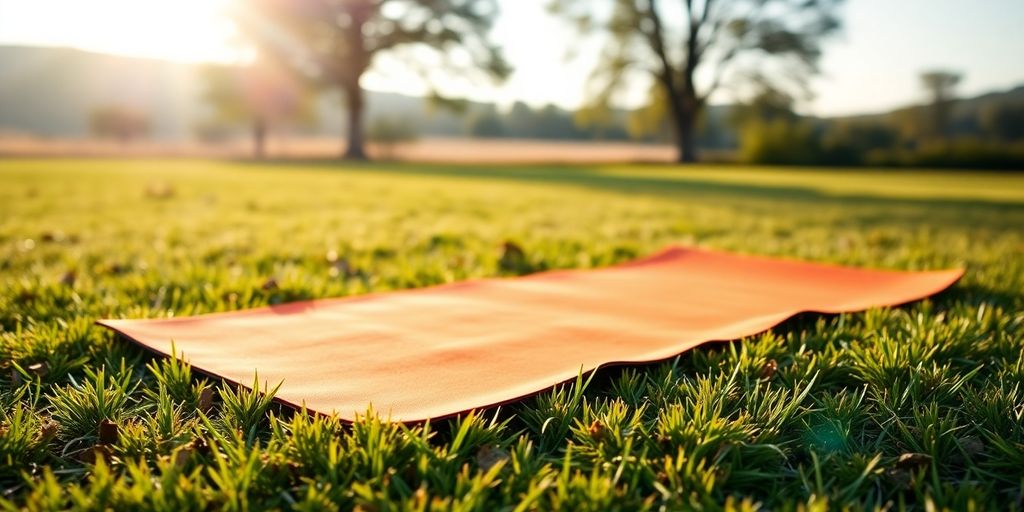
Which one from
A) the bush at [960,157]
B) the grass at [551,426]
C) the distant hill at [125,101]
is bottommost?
the grass at [551,426]

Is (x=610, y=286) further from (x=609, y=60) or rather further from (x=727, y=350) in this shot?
(x=609, y=60)

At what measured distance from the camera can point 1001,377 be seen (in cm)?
160

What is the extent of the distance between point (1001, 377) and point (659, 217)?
4876 mm

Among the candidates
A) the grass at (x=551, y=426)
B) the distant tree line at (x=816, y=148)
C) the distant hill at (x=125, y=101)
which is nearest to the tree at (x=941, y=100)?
the distant hill at (x=125, y=101)

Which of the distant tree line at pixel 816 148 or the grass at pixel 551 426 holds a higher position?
the distant tree line at pixel 816 148

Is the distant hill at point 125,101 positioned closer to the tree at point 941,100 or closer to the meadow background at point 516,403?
the tree at point 941,100

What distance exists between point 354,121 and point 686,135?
46.5 ft

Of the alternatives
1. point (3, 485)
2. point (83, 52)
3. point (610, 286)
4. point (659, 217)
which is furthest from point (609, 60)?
point (83, 52)

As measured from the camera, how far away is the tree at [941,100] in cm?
5672

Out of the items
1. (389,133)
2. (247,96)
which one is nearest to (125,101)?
(247,96)

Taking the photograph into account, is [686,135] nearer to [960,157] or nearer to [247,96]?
[960,157]

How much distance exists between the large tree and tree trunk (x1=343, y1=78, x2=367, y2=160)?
40 millimetres

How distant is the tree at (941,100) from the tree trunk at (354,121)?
50.8 meters

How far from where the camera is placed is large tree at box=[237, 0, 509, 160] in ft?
83.7
